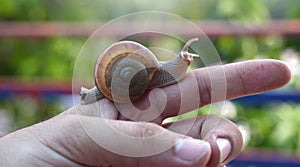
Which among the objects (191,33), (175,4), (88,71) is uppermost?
(175,4)

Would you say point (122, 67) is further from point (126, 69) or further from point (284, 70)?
point (284, 70)

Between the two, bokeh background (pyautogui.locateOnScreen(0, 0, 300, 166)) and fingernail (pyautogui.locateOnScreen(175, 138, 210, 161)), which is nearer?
fingernail (pyautogui.locateOnScreen(175, 138, 210, 161))

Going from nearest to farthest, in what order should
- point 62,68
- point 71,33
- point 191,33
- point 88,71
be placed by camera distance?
1. point 88,71
2. point 191,33
3. point 71,33
4. point 62,68

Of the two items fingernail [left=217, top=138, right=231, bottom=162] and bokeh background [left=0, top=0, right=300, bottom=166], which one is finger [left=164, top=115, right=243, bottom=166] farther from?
bokeh background [left=0, top=0, right=300, bottom=166]

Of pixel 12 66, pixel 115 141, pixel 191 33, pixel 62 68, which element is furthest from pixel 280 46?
pixel 115 141

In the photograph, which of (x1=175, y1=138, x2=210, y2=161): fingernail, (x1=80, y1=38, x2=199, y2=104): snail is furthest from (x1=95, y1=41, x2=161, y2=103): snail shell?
(x1=175, y1=138, x2=210, y2=161): fingernail

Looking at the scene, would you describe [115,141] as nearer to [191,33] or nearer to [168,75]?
[168,75]

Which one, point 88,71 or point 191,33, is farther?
point 191,33
